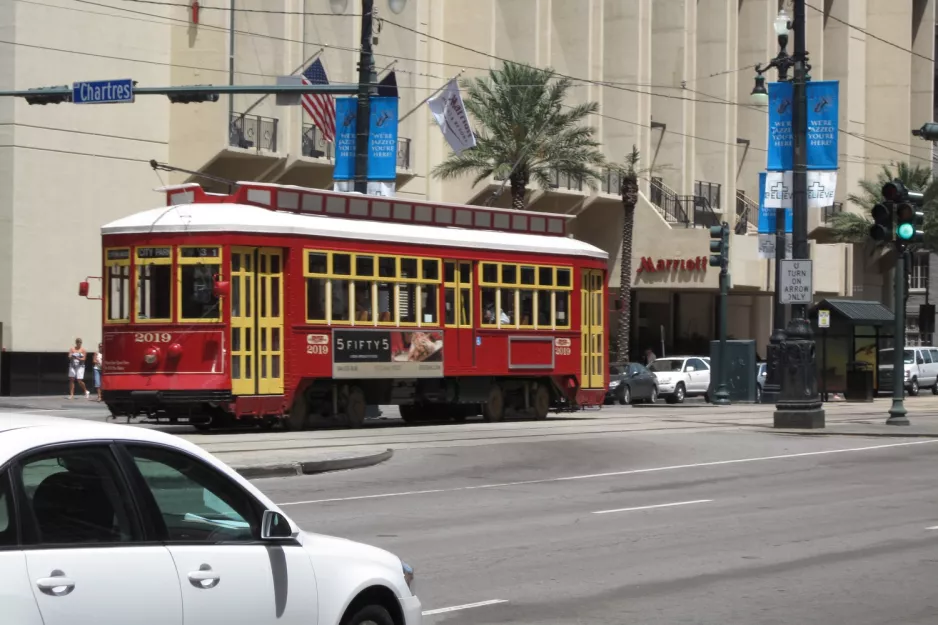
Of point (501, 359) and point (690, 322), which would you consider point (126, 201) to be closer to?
point (501, 359)

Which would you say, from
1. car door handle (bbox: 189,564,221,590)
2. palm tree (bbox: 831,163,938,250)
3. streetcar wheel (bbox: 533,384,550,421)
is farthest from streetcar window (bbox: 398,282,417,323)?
palm tree (bbox: 831,163,938,250)

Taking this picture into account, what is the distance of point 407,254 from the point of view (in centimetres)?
2617

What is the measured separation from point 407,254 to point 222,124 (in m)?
15.7

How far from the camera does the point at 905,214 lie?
85.7 feet

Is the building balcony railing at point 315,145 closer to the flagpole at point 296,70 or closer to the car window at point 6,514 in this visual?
the flagpole at point 296,70

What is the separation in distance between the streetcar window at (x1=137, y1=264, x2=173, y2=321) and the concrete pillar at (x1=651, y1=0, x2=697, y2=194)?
1540 inches

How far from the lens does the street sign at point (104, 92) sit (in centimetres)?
2441

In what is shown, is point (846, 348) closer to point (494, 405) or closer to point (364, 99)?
point (494, 405)

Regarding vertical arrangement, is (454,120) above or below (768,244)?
above

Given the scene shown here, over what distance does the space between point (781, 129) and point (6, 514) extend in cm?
2271

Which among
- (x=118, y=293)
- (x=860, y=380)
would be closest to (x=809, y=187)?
(x=118, y=293)

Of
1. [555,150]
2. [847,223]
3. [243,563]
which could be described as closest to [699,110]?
[847,223]

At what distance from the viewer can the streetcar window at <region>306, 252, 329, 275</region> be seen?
79.7 feet

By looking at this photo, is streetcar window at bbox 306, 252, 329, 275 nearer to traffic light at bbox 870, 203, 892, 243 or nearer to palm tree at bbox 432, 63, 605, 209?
traffic light at bbox 870, 203, 892, 243
